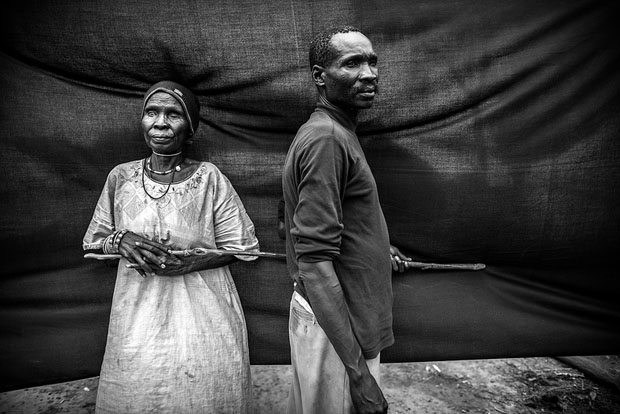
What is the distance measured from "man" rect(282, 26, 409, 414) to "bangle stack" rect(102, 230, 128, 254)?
2.44 ft

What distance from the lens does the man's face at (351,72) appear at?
1459 millimetres

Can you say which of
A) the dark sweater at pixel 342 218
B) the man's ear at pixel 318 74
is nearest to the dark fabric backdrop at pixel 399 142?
the man's ear at pixel 318 74

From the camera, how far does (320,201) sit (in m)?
1.32

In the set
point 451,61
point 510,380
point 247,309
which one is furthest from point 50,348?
point 510,380

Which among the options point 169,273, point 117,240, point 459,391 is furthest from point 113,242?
point 459,391

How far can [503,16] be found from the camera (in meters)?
2.19

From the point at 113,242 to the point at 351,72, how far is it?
120cm

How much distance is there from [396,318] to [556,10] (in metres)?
1.74

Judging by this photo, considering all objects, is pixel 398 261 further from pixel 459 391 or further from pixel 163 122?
pixel 459 391

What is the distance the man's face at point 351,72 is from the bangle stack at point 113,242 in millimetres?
1070

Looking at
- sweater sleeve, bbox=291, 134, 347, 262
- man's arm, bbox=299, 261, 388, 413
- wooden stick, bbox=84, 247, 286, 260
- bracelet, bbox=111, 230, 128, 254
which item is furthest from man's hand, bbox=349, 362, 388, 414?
bracelet, bbox=111, 230, 128, 254

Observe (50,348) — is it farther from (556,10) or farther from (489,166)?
(556,10)

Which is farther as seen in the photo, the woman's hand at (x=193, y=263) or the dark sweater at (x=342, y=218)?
the woman's hand at (x=193, y=263)

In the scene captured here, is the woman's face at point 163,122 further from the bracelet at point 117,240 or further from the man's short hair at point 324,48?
the man's short hair at point 324,48
